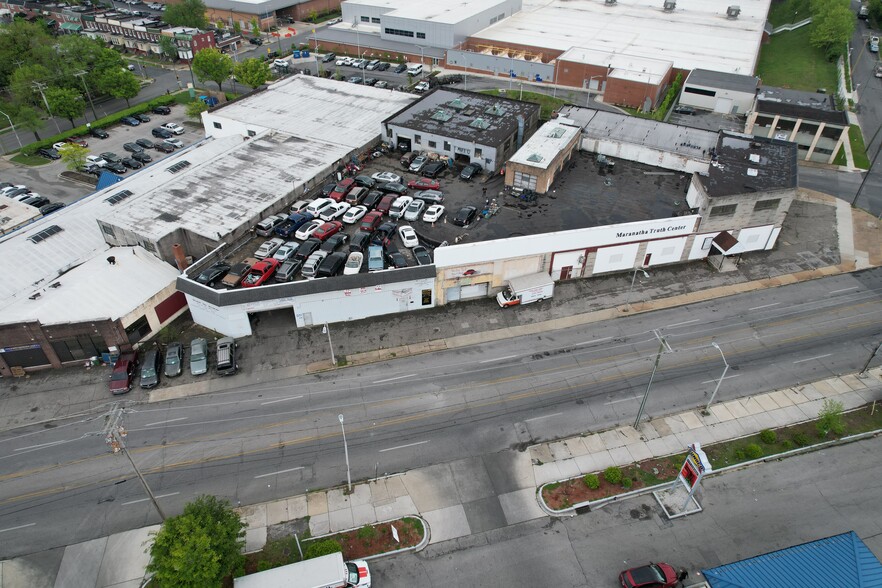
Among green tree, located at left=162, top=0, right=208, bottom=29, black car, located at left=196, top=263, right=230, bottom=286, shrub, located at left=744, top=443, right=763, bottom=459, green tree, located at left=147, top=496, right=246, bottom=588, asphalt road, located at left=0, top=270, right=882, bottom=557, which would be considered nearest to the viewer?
green tree, located at left=147, top=496, right=246, bottom=588

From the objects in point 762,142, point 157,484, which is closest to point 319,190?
point 157,484

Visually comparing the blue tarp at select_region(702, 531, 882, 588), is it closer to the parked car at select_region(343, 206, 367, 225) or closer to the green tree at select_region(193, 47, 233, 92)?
the parked car at select_region(343, 206, 367, 225)

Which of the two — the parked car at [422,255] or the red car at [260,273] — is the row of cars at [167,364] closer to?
the red car at [260,273]

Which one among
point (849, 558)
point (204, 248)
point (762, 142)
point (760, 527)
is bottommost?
point (760, 527)

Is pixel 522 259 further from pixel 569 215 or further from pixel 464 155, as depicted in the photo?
pixel 464 155

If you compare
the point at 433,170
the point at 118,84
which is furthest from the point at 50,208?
the point at 433,170

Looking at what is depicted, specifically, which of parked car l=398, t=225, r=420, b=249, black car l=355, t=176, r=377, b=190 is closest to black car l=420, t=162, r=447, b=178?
black car l=355, t=176, r=377, b=190
